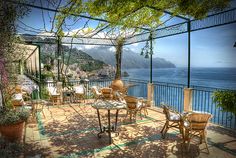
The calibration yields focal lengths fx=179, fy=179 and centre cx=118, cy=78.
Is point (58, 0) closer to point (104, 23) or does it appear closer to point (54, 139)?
point (104, 23)

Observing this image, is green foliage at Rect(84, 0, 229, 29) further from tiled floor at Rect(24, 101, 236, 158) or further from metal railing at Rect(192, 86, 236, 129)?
tiled floor at Rect(24, 101, 236, 158)

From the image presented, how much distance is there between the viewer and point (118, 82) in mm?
7406

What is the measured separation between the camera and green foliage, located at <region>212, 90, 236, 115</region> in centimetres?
388

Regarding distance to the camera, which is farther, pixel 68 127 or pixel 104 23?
pixel 104 23

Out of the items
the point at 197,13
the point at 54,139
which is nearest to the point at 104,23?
the point at 197,13

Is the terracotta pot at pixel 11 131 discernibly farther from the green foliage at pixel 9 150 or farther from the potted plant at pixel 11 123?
the green foliage at pixel 9 150

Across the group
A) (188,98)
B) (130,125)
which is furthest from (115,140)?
(188,98)

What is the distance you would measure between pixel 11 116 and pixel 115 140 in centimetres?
223

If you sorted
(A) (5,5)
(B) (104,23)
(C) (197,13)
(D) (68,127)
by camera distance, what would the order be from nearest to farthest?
(A) (5,5)
(C) (197,13)
(D) (68,127)
(B) (104,23)

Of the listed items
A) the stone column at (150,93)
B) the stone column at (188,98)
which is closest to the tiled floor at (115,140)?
the stone column at (188,98)

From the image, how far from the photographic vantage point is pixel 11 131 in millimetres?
3695

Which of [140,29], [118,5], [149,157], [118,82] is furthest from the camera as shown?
[118,82]

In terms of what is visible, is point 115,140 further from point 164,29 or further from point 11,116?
point 164,29

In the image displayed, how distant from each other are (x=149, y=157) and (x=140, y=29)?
4.94 metres
